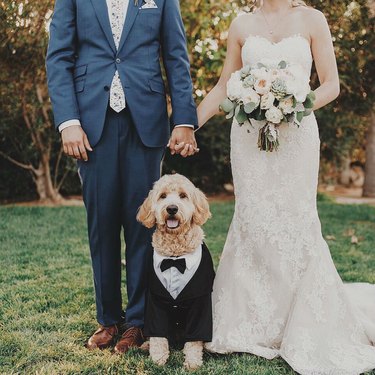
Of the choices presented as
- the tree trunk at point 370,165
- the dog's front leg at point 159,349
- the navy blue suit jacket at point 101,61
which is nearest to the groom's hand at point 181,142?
the navy blue suit jacket at point 101,61

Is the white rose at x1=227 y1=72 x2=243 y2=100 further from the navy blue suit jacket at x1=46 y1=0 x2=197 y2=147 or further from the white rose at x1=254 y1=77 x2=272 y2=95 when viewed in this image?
the navy blue suit jacket at x1=46 y1=0 x2=197 y2=147

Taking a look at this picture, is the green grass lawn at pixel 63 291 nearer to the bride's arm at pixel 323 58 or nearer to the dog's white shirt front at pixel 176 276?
the dog's white shirt front at pixel 176 276

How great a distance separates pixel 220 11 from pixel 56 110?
4204 mm

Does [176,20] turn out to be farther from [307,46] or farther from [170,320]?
[170,320]

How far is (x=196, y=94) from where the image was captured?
712 cm

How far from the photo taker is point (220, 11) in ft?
22.7

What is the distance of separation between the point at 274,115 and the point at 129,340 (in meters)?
1.69

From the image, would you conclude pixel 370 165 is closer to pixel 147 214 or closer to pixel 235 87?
pixel 235 87

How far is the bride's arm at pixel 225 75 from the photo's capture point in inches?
145

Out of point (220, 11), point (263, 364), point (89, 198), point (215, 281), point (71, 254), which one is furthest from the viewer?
point (220, 11)

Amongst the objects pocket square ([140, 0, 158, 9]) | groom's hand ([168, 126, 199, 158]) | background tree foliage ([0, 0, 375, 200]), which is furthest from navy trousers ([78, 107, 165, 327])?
background tree foliage ([0, 0, 375, 200])

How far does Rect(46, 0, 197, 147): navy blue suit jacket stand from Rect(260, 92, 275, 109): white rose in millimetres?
702

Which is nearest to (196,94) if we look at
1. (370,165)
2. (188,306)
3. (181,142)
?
(181,142)

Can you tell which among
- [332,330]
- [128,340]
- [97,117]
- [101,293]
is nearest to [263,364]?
[332,330]
